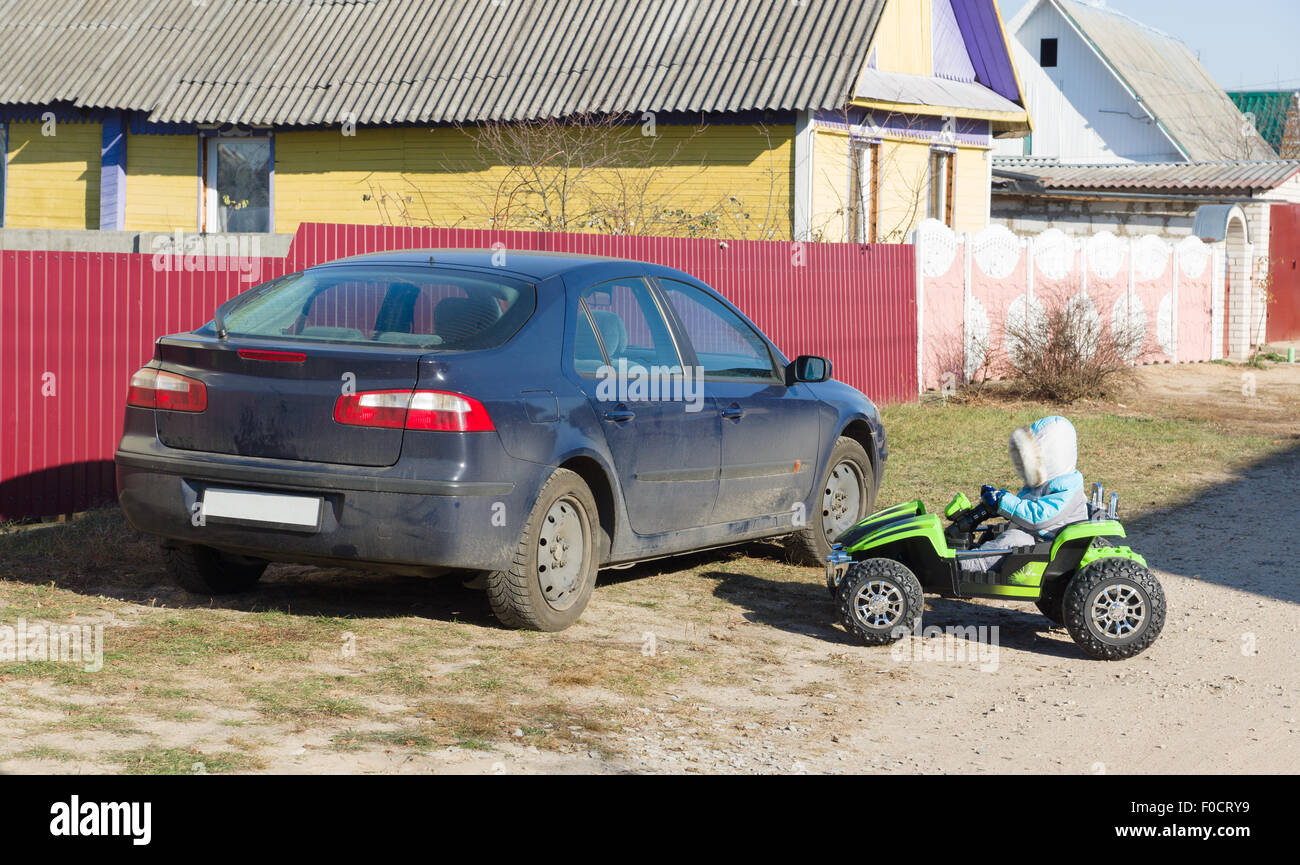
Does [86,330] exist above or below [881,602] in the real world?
above

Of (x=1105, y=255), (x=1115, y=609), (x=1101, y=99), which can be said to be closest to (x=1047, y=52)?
(x=1101, y=99)

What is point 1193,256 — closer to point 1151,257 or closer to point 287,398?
point 1151,257

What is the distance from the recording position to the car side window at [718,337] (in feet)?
24.3

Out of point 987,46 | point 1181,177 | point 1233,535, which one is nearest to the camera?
point 1233,535

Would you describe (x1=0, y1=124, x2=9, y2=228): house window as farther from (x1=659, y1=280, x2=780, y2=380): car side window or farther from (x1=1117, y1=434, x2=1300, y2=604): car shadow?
(x1=659, y1=280, x2=780, y2=380): car side window

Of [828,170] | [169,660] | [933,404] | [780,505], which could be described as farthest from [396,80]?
[169,660]

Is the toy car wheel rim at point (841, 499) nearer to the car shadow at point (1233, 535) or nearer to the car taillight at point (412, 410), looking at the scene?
the car shadow at point (1233, 535)

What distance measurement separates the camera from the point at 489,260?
6742 millimetres

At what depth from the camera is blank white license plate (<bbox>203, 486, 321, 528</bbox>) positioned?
5867 millimetres

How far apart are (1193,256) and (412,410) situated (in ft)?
64.4

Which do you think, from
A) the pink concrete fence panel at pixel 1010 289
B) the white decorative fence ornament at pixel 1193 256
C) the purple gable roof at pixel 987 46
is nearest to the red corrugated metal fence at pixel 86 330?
the pink concrete fence panel at pixel 1010 289

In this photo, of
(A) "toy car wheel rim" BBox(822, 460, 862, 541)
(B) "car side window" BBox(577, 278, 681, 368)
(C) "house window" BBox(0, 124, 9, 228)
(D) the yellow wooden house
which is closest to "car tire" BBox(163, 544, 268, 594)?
(B) "car side window" BBox(577, 278, 681, 368)

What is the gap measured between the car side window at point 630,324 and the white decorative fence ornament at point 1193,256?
17231 millimetres

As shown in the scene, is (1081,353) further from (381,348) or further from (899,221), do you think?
(381,348)
